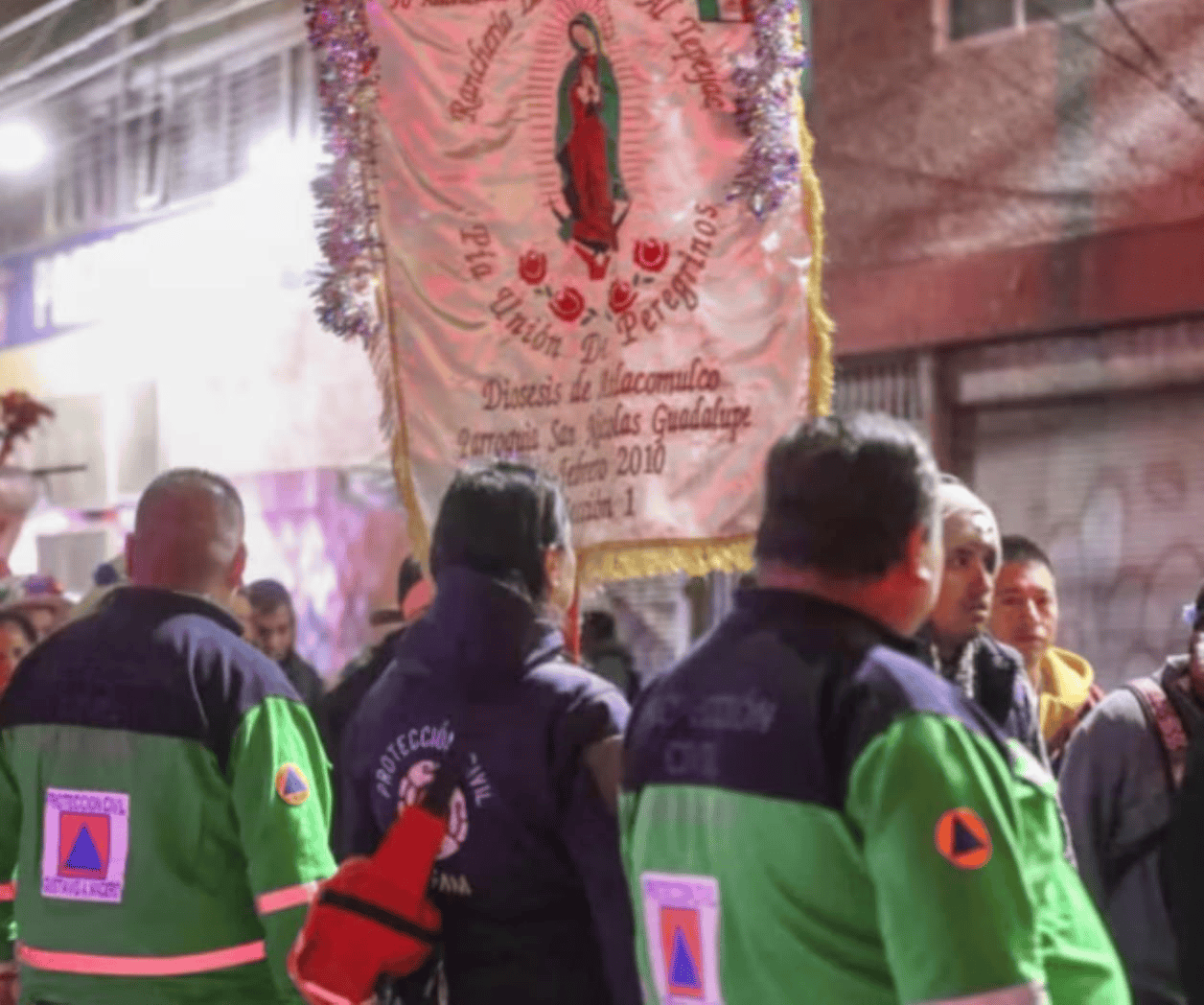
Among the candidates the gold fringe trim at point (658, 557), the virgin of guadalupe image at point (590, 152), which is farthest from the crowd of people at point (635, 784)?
the virgin of guadalupe image at point (590, 152)

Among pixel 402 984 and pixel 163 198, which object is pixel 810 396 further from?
pixel 163 198

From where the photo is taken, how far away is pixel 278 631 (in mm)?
8352

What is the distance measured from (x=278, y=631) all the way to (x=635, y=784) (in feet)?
18.3

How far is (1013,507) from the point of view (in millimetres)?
10977

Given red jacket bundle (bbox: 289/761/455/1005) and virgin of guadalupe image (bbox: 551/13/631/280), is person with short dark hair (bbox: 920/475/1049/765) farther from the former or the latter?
red jacket bundle (bbox: 289/761/455/1005)

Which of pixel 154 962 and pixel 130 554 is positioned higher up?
pixel 130 554

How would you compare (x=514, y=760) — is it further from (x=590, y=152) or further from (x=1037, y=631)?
(x=1037, y=631)

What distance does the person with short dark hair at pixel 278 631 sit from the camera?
8281 millimetres

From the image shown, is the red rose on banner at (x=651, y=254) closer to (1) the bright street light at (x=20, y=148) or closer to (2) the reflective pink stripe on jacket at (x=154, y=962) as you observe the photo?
(2) the reflective pink stripe on jacket at (x=154, y=962)

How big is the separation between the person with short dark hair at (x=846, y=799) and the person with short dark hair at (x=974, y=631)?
1533 millimetres

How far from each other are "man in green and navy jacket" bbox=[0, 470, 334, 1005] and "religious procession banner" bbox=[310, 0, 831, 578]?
85 cm

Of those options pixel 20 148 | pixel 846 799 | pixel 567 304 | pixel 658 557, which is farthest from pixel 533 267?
pixel 20 148

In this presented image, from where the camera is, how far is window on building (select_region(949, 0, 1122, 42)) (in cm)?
1075

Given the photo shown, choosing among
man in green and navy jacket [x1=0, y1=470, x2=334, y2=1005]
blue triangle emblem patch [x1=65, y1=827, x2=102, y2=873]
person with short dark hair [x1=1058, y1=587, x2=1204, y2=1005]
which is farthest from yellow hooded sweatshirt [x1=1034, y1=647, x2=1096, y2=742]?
blue triangle emblem patch [x1=65, y1=827, x2=102, y2=873]
